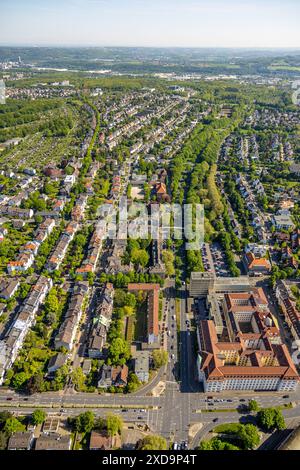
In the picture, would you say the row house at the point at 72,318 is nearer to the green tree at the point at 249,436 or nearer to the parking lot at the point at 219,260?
the green tree at the point at 249,436

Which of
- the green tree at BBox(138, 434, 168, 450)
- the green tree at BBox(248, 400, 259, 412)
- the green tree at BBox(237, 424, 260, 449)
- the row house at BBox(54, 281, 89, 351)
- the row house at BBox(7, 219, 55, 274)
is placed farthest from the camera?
the row house at BBox(7, 219, 55, 274)

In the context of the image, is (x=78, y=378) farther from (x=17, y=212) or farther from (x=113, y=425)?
(x=17, y=212)

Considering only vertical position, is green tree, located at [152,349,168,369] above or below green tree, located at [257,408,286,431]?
above

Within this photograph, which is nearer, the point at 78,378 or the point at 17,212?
the point at 78,378

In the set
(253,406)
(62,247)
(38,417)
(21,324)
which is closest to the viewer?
(38,417)

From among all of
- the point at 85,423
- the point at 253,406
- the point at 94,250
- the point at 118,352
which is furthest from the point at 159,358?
the point at 94,250

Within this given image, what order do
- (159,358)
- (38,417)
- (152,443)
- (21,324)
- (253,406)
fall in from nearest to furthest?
(152,443), (38,417), (253,406), (159,358), (21,324)

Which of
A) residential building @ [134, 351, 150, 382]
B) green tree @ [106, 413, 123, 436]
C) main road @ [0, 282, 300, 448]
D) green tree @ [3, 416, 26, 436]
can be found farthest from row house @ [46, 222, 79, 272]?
green tree @ [106, 413, 123, 436]

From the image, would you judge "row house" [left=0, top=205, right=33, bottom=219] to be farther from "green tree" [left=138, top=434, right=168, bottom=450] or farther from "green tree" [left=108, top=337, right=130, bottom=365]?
"green tree" [left=138, top=434, right=168, bottom=450]

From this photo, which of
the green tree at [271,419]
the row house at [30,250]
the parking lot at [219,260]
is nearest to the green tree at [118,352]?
the green tree at [271,419]

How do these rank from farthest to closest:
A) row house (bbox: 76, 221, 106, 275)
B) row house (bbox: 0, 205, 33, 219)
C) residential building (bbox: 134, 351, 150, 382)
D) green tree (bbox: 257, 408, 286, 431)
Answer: row house (bbox: 0, 205, 33, 219)
row house (bbox: 76, 221, 106, 275)
residential building (bbox: 134, 351, 150, 382)
green tree (bbox: 257, 408, 286, 431)

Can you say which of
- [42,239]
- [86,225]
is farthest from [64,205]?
[42,239]

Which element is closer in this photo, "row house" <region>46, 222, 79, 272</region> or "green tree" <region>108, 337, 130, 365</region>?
"green tree" <region>108, 337, 130, 365</region>
